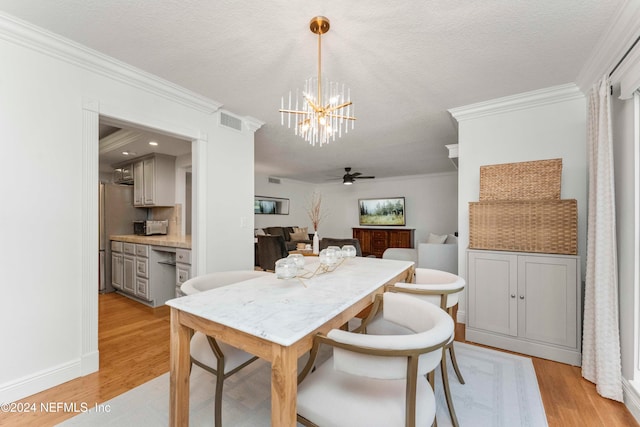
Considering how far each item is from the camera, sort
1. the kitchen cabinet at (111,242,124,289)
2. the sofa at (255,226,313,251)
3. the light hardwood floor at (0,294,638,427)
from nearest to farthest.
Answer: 1. the light hardwood floor at (0,294,638,427)
2. the kitchen cabinet at (111,242,124,289)
3. the sofa at (255,226,313,251)

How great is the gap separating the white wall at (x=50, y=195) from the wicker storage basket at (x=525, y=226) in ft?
10.8

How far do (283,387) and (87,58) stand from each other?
2.56 m

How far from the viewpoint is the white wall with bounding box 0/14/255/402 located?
5.63 feet

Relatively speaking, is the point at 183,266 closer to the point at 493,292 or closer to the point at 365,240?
the point at 493,292

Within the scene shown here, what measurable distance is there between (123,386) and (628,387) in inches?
134

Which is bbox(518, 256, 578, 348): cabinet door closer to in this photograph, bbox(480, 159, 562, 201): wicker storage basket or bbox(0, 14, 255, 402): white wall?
bbox(480, 159, 562, 201): wicker storage basket

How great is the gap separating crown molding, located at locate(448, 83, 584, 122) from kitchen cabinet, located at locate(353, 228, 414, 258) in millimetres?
4938

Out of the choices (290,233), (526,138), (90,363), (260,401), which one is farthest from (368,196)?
(90,363)

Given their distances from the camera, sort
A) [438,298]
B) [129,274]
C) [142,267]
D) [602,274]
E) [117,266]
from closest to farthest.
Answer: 1. [438,298]
2. [602,274]
3. [142,267]
4. [129,274]
5. [117,266]

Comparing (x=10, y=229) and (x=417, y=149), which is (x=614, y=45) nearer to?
(x=417, y=149)

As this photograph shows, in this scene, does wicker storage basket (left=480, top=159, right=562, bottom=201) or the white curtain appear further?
wicker storage basket (left=480, top=159, right=562, bottom=201)

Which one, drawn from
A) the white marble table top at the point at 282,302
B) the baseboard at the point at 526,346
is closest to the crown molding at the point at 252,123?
the white marble table top at the point at 282,302

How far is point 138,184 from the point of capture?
4.54 metres

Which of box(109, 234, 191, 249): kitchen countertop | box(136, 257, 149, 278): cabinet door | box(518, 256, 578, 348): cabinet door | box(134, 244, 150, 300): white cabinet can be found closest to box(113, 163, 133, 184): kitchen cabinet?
box(109, 234, 191, 249): kitchen countertop
